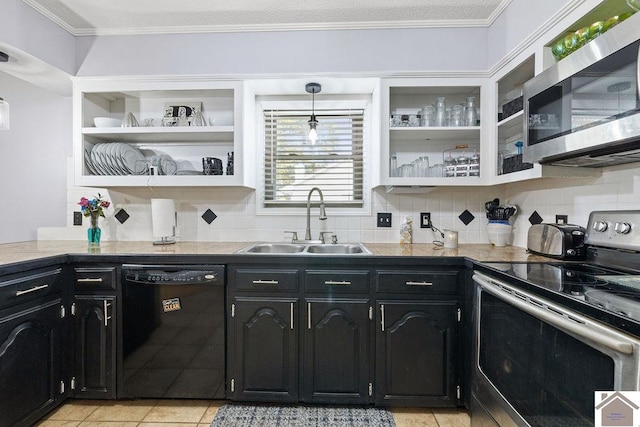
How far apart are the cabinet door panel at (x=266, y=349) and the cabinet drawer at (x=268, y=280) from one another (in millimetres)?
70

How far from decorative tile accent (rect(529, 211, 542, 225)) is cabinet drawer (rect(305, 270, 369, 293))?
1189 mm

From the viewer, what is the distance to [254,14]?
1976 mm

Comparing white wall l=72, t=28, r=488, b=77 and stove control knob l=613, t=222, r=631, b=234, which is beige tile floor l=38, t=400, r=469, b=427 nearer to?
stove control knob l=613, t=222, r=631, b=234

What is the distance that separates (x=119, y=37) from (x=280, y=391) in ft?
8.58

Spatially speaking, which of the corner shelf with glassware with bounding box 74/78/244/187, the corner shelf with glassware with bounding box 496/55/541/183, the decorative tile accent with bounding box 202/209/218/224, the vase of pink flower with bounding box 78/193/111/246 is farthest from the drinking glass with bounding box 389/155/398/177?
the vase of pink flower with bounding box 78/193/111/246

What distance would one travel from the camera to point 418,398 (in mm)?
1687

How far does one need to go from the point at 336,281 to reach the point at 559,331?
1012 mm

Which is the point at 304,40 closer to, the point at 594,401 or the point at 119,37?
the point at 119,37

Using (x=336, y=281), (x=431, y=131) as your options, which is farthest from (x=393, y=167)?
(x=336, y=281)

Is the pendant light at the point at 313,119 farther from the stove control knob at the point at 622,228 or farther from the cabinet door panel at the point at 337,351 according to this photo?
the stove control knob at the point at 622,228

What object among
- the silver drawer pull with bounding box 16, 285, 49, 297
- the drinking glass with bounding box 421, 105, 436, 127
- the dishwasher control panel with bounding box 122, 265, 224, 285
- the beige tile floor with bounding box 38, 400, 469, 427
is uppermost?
the drinking glass with bounding box 421, 105, 436, 127

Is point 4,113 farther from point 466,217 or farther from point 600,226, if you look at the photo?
point 600,226

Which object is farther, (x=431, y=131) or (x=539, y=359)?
(x=431, y=131)

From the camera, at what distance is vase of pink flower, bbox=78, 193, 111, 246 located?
2.18 meters
